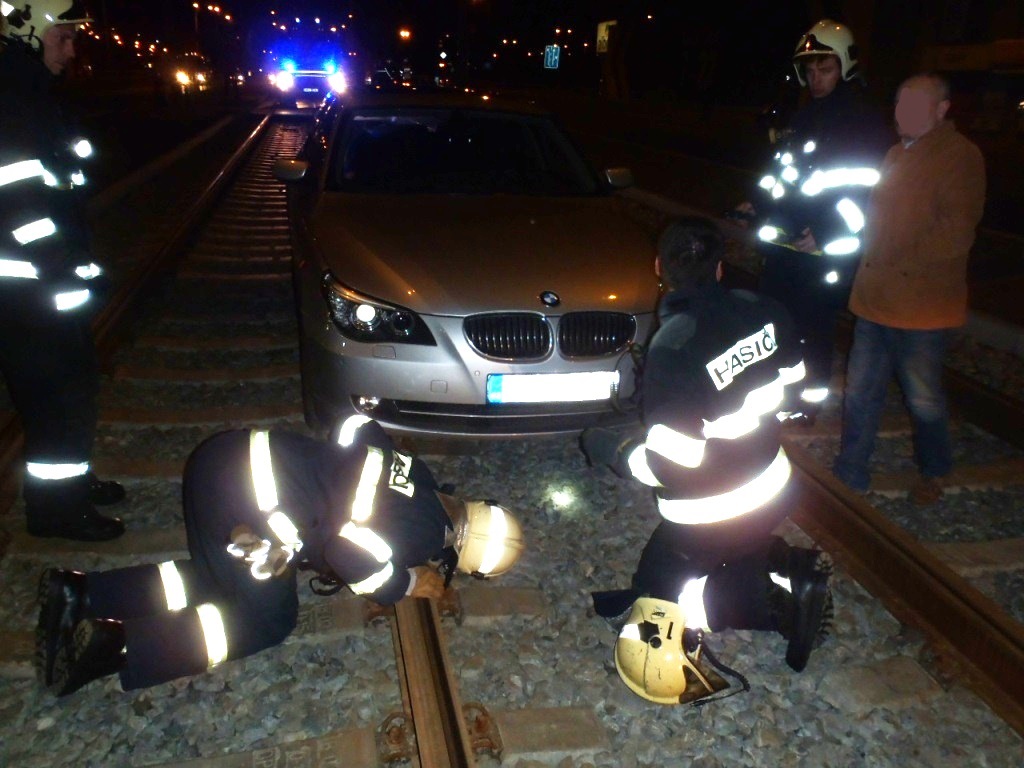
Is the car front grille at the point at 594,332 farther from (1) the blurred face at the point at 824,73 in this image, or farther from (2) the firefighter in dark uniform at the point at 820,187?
(1) the blurred face at the point at 824,73

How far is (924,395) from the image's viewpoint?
396 centimetres

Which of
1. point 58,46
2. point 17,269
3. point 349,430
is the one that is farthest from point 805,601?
point 58,46

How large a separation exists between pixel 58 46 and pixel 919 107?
3.40 metres

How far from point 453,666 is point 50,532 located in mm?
1841

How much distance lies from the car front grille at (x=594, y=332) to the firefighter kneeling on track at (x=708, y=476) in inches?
32.9

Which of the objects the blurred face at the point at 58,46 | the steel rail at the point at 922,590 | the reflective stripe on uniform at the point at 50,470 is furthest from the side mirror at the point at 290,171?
the steel rail at the point at 922,590

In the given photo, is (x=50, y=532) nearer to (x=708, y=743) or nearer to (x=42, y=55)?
(x=42, y=55)

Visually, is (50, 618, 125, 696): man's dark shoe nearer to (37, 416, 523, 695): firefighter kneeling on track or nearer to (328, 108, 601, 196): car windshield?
(37, 416, 523, 695): firefighter kneeling on track

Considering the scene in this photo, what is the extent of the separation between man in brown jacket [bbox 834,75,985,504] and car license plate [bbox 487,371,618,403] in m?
1.24

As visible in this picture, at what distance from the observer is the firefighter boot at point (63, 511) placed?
347cm

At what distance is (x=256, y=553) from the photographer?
2709 mm

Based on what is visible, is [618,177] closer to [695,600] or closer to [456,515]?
[456,515]

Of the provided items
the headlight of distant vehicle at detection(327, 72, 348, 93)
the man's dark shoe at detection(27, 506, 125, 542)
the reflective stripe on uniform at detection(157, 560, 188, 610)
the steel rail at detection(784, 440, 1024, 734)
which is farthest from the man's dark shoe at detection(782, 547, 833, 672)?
the headlight of distant vehicle at detection(327, 72, 348, 93)

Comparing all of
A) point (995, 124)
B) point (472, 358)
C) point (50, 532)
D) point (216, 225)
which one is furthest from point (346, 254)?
point (995, 124)
